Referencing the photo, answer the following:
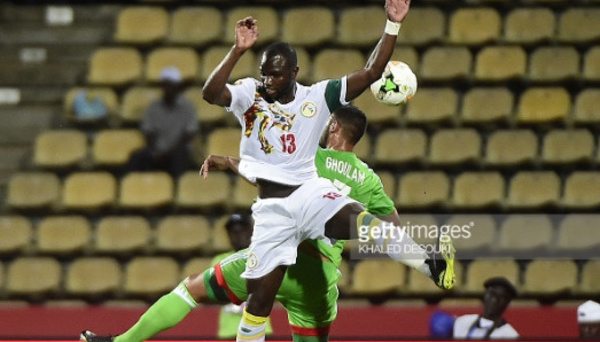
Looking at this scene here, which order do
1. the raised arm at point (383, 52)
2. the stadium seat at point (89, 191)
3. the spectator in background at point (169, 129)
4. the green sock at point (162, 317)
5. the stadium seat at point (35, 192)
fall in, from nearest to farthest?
the raised arm at point (383, 52), the green sock at point (162, 317), the spectator in background at point (169, 129), the stadium seat at point (89, 191), the stadium seat at point (35, 192)

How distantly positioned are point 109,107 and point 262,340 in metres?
3.66

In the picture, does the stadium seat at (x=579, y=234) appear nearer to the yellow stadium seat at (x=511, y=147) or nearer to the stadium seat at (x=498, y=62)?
the yellow stadium seat at (x=511, y=147)

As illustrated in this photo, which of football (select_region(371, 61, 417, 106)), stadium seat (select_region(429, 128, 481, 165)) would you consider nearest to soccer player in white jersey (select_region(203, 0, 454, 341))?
football (select_region(371, 61, 417, 106))

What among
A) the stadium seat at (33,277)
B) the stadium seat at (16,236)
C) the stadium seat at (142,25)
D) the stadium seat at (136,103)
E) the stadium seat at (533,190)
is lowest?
the stadium seat at (33,277)

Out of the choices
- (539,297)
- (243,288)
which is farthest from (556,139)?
(243,288)

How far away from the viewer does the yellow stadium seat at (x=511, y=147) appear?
805 centimetres

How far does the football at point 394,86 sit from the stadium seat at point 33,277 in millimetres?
3077

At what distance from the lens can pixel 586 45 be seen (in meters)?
8.46

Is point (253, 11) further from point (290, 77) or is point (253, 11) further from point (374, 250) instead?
point (290, 77)

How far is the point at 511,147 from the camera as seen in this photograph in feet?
26.5

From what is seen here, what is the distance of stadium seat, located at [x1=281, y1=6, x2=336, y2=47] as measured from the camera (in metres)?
8.45

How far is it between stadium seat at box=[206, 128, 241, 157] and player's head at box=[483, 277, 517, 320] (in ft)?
6.49

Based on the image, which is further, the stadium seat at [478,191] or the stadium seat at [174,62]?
the stadium seat at [174,62]

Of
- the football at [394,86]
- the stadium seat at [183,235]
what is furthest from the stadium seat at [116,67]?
the football at [394,86]
